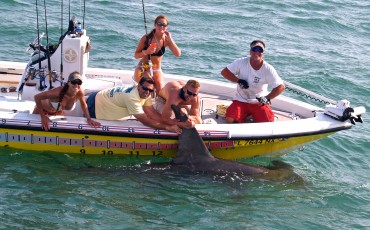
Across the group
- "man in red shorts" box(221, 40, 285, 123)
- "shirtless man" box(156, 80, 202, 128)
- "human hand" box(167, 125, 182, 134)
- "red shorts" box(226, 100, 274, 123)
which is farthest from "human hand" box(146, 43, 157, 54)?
"red shorts" box(226, 100, 274, 123)

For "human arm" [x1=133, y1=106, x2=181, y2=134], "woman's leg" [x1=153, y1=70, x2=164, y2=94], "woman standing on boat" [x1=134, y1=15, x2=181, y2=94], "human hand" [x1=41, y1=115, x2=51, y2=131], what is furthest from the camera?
"woman's leg" [x1=153, y1=70, x2=164, y2=94]

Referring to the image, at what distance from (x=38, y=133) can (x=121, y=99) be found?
130 cm

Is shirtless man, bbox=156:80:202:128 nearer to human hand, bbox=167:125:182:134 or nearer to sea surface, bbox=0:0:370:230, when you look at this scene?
human hand, bbox=167:125:182:134

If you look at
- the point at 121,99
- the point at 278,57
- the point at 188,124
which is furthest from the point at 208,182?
the point at 278,57

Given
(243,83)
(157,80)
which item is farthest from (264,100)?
(157,80)

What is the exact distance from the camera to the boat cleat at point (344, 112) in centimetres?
962

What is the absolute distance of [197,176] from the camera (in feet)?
30.1

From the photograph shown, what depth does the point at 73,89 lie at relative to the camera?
8.81 metres

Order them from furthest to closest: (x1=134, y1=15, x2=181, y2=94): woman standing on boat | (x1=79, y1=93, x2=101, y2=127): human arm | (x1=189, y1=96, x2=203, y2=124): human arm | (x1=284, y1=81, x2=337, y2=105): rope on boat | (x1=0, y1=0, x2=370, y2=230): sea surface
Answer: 1. (x1=284, y1=81, x2=337, y2=105): rope on boat
2. (x1=134, y1=15, x2=181, y2=94): woman standing on boat
3. (x1=189, y1=96, x2=203, y2=124): human arm
4. (x1=79, y1=93, x2=101, y2=127): human arm
5. (x1=0, y1=0, x2=370, y2=230): sea surface

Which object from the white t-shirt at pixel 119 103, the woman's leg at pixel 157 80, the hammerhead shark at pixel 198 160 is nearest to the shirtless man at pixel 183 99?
the hammerhead shark at pixel 198 160

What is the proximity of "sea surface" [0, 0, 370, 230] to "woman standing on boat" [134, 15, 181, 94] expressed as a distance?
1.24 meters

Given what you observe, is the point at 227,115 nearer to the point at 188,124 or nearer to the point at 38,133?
the point at 188,124

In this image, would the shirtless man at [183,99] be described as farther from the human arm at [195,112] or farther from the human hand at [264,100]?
the human hand at [264,100]

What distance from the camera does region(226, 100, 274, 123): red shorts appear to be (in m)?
9.88
